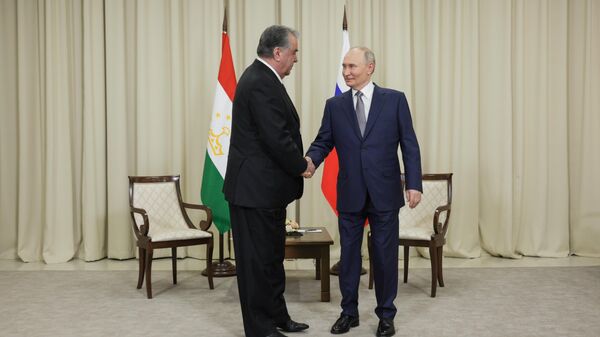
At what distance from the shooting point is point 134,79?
21.4 feet

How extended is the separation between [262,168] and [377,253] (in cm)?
91

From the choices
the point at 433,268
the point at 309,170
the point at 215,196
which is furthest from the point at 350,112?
the point at 215,196

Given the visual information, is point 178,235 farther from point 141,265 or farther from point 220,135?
point 220,135

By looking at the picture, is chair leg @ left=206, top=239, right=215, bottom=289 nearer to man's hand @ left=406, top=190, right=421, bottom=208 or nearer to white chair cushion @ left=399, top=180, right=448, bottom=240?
white chair cushion @ left=399, top=180, right=448, bottom=240

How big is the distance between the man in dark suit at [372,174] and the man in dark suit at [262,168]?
1.31 ft

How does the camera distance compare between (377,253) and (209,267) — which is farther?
(209,267)

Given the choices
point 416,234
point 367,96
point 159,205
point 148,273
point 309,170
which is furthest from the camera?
point 159,205

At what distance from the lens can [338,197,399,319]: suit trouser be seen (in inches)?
149

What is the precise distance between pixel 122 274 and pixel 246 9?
2826mm

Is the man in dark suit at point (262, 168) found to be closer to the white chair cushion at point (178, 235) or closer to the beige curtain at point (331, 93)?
the white chair cushion at point (178, 235)

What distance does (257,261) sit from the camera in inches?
138

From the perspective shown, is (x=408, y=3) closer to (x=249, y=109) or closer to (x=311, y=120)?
(x=311, y=120)

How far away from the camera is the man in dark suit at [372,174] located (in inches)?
147

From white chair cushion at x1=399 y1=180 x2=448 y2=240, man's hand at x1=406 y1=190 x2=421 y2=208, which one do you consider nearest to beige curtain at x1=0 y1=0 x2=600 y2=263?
white chair cushion at x1=399 y1=180 x2=448 y2=240
